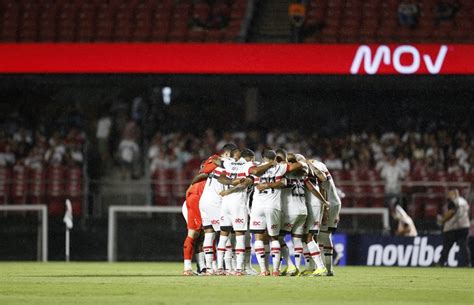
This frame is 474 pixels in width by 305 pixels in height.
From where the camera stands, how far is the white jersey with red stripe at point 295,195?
1986 cm

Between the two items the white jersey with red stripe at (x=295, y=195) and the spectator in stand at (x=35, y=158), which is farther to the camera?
the spectator in stand at (x=35, y=158)

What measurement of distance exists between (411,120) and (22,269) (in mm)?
16126

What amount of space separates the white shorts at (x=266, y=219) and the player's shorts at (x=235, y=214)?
0.20 m

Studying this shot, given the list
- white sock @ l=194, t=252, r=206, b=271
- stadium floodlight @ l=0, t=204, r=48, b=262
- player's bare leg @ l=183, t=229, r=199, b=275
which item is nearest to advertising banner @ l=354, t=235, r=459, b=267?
white sock @ l=194, t=252, r=206, b=271

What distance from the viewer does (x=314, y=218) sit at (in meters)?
19.9

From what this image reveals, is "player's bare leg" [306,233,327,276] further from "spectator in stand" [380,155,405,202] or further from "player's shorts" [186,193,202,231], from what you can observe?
"spectator in stand" [380,155,405,202]

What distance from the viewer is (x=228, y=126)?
37.2 m

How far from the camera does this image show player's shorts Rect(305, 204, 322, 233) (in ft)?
65.3

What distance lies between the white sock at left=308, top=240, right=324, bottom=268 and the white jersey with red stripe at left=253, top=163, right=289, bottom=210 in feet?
2.65

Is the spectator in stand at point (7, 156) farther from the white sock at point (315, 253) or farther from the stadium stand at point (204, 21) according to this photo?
the white sock at point (315, 253)

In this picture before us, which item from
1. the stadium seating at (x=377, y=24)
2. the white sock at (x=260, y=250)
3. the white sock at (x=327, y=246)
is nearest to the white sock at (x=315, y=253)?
the white sock at (x=327, y=246)

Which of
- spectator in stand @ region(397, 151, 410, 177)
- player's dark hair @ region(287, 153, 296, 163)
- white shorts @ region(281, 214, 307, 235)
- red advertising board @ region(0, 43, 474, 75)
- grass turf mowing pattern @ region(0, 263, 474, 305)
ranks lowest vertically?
grass turf mowing pattern @ region(0, 263, 474, 305)

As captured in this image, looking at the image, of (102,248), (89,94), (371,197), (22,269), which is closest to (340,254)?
(371,197)

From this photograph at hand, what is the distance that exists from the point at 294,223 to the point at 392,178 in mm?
10496
